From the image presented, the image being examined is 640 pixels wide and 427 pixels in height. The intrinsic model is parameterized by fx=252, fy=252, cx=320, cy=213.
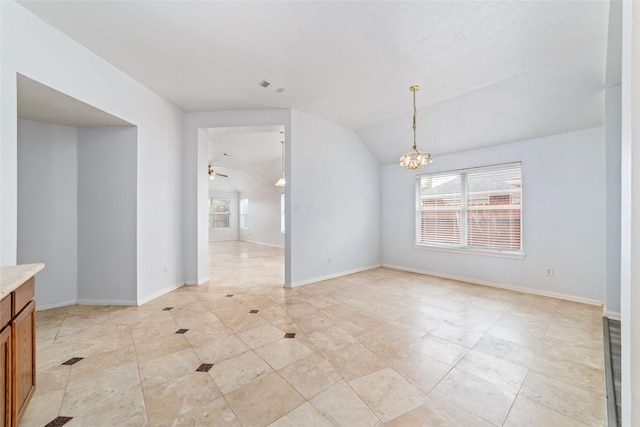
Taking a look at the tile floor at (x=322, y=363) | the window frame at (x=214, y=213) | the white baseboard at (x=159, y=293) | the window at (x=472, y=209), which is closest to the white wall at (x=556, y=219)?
the window at (x=472, y=209)

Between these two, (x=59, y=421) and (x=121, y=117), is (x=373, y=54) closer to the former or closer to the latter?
(x=121, y=117)

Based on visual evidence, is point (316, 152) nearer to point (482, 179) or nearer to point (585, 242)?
point (482, 179)

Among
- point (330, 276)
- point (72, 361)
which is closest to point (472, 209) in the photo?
point (330, 276)

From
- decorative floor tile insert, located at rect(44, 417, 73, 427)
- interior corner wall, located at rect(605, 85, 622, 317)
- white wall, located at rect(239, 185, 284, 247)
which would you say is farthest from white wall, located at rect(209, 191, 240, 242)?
interior corner wall, located at rect(605, 85, 622, 317)

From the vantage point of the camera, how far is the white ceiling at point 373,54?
7.12 feet

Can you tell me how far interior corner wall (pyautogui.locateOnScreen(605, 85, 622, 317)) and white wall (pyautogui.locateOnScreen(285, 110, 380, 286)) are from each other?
3600mm

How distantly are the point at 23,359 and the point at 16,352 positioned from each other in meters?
0.19

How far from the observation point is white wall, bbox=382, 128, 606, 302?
3.50 meters

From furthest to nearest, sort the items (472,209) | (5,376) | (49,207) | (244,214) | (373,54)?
(244,214), (472,209), (49,207), (373,54), (5,376)

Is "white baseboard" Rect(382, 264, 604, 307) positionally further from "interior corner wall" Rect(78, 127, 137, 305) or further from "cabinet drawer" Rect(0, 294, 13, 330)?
"cabinet drawer" Rect(0, 294, 13, 330)

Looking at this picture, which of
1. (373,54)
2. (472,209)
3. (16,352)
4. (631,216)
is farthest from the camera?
(472,209)

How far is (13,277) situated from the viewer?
131cm

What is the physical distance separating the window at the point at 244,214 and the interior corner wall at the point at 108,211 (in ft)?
26.4

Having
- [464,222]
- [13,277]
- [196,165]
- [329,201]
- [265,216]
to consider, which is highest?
[196,165]
